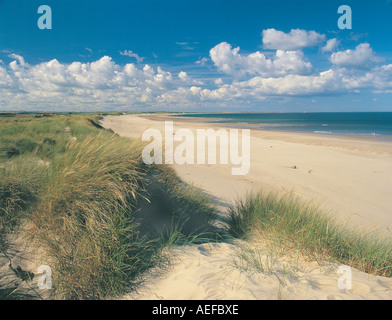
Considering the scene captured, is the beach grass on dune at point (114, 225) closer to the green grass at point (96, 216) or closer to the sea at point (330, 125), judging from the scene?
the green grass at point (96, 216)

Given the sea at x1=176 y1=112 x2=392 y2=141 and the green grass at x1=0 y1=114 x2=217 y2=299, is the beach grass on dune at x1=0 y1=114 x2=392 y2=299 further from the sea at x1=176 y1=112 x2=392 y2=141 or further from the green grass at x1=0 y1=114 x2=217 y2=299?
the sea at x1=176 y1=112 x2=392 y2=141

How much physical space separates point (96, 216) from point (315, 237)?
110 inches

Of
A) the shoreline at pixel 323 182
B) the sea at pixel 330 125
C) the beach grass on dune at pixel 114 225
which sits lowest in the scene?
the shoreline at pixel 323 182

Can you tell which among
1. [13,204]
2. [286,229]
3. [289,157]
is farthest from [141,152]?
[289,157]

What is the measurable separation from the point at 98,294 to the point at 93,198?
106cm

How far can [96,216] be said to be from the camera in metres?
2.92

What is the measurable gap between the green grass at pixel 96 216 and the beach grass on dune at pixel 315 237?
0.82 m

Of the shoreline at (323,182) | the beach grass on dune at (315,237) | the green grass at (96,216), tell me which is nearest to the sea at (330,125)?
the shoreline at (323,182)

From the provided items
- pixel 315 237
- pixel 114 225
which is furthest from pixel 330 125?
pixel 114 225

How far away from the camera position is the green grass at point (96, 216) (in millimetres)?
2684

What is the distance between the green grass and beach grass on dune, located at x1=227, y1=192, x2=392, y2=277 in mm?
824

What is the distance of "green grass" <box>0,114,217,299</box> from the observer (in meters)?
2.68

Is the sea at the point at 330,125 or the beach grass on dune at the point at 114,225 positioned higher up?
the sea at the point at 330,125

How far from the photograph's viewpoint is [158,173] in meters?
4.08
